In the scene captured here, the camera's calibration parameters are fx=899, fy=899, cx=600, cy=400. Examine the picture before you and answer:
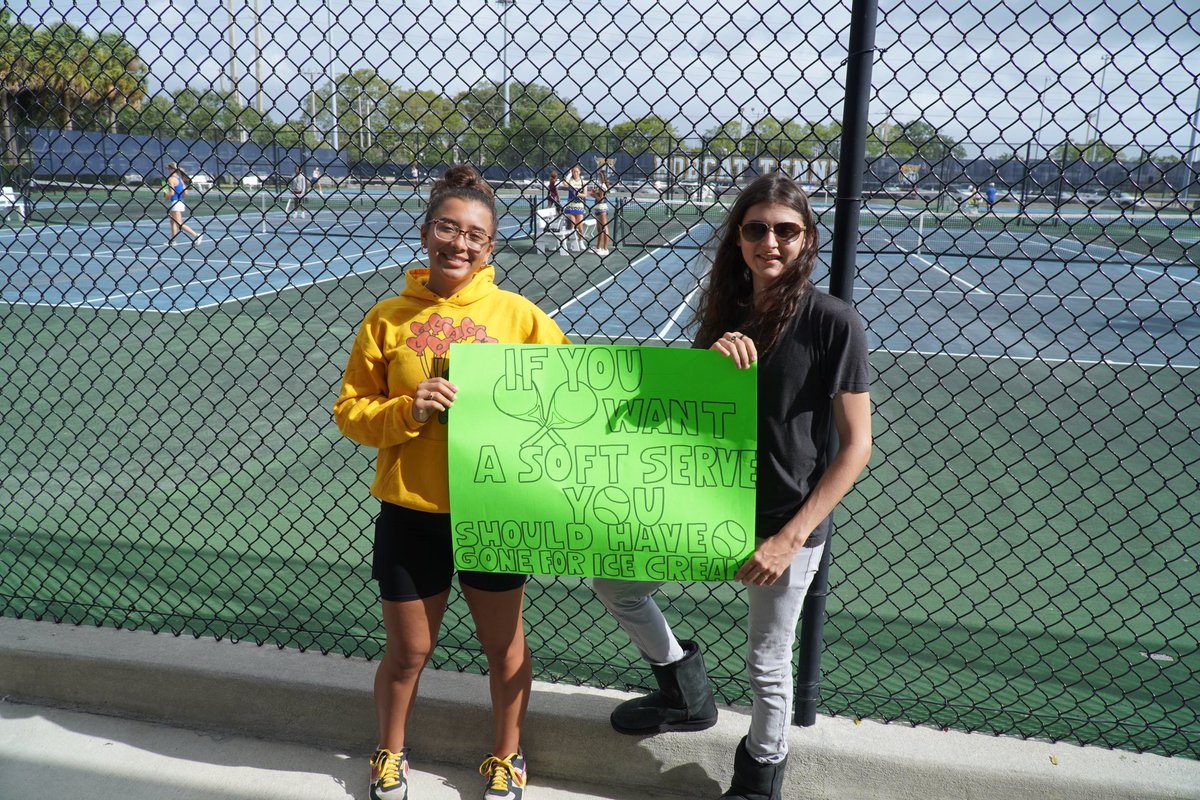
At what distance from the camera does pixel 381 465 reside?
8.36 feet

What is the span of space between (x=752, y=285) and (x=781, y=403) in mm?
352

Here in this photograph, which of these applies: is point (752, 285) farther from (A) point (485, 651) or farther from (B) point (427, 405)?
(A) point (485, 651)

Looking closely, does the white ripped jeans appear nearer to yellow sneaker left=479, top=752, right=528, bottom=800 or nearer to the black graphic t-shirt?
the black graphic t-shirt

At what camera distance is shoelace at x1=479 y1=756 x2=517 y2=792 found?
280cm

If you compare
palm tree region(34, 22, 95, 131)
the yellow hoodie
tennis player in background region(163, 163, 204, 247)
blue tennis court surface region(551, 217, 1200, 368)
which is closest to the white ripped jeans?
the yellow hoodie

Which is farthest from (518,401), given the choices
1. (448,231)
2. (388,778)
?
(388,778)

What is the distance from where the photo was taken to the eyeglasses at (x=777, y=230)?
2229 millimetres

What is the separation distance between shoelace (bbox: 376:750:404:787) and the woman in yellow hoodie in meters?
0.20

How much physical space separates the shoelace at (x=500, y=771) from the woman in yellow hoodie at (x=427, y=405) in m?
0.36

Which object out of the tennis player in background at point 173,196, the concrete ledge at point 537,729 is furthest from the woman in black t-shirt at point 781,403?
the tennis player in background at point 173,196

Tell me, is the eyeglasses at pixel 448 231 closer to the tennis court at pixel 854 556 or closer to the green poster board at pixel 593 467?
the green poster board at pixel 593 467

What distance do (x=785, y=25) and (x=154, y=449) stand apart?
193 inches

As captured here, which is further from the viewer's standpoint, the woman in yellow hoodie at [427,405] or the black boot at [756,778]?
the black boot at [756,778]

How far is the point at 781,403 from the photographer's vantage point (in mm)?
2330
